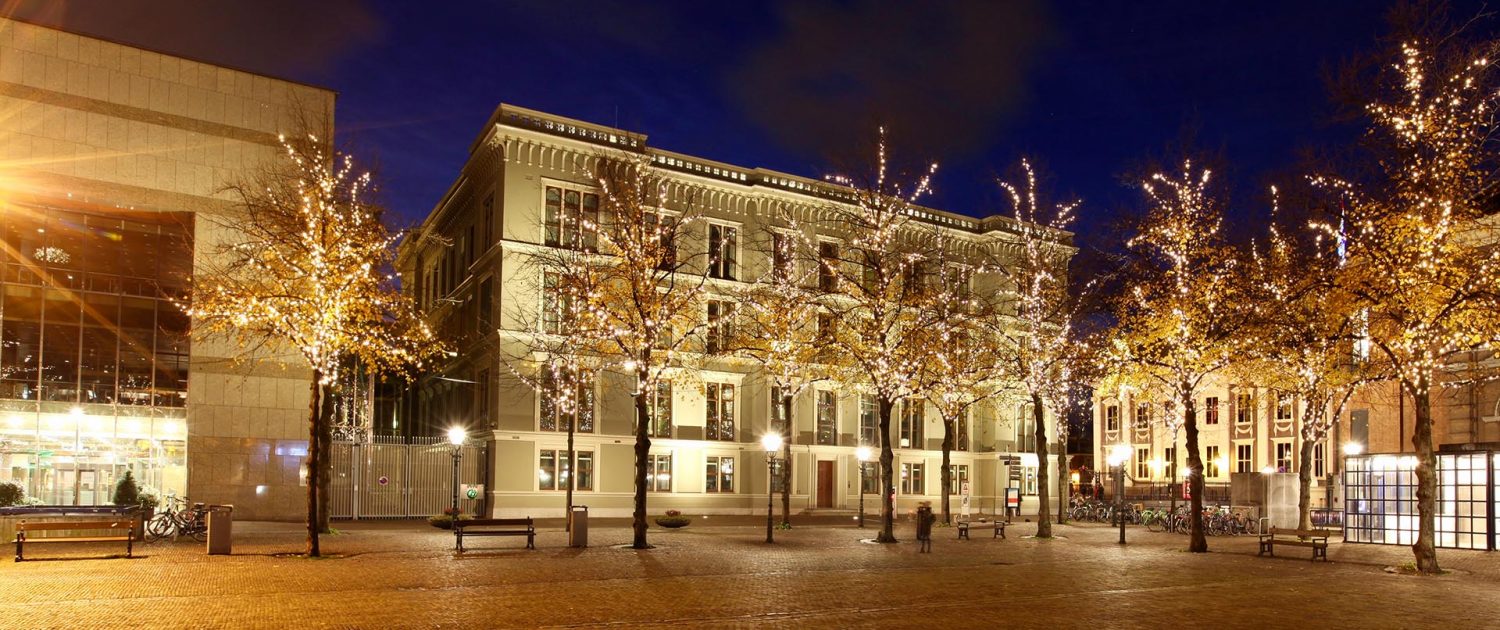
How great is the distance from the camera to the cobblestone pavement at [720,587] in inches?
588

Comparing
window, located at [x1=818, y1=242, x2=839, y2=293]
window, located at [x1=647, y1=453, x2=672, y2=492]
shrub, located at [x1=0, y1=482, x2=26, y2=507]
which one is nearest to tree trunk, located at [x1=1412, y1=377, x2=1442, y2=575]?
window, located at [x1=818, y1=242, x2=839, y2=293]

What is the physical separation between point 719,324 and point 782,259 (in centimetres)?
469

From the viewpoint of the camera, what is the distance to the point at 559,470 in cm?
4706

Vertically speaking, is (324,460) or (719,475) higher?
(324,460)

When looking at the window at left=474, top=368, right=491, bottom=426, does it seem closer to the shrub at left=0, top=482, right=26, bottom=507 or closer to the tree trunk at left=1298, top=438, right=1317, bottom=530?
the shrub at left=0, top=482, right=26, bottom=507

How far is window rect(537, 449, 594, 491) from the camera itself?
153 ft

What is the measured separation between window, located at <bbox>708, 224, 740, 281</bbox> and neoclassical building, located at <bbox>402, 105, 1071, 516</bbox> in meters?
0.11

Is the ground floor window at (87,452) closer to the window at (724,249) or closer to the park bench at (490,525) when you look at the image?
the park bench at (490,525)

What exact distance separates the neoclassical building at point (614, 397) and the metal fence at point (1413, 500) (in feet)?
42.2

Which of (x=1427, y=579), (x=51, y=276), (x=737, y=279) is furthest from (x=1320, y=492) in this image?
(x=51, y=276)

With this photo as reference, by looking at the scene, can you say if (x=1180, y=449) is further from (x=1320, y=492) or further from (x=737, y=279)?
(x=737, y=279)

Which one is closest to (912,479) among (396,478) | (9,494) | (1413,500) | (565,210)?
(565,210)

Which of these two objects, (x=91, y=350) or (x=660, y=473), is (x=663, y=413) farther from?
(x=91, y=350)

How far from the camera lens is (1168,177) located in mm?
31312
